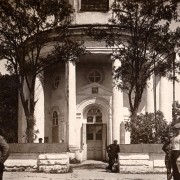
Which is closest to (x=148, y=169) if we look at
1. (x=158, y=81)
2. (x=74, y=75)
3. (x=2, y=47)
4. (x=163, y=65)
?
(x=163, y=65)

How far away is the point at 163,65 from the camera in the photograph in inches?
922

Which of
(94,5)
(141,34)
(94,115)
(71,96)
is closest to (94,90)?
(94,115)

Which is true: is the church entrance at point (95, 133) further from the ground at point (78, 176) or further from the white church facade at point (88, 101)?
the ground at point (78, 176)

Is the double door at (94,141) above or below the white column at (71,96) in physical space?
below

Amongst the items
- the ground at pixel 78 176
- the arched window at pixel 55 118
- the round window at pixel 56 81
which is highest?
the round window at pixel 56 81

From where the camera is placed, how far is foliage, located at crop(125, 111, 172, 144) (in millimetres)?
20078

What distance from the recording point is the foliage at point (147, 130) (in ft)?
65.9

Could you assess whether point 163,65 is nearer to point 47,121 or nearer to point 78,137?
point 78,137

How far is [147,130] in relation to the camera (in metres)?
20.1

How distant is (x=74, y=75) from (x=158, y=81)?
6.14 metres

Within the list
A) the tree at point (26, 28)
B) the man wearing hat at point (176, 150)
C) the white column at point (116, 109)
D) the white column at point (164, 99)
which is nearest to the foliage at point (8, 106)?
the white column at point (116, 109)

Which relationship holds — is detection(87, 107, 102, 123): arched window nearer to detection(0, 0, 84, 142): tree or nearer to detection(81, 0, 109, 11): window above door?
detection(81, 0, 109, 11): window above door

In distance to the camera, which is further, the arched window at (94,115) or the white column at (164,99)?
the white column at (164,99)

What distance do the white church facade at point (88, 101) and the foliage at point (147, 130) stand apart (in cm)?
767
